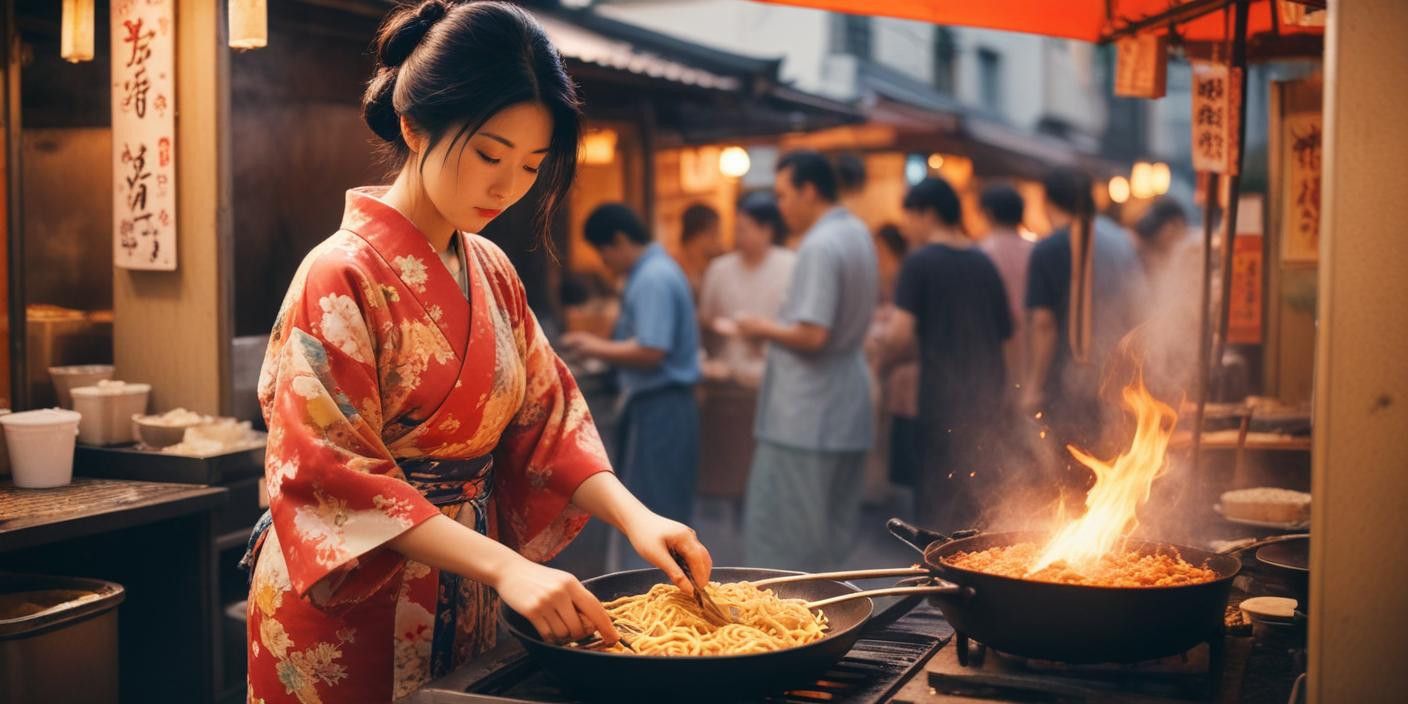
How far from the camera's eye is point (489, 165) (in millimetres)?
2703

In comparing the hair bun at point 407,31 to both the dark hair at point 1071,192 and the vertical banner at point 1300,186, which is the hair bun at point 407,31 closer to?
the dark hair at point 1071,192

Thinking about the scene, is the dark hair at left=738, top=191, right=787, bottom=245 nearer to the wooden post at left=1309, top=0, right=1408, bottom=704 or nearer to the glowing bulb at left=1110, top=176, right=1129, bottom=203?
the wooden post at left=1309, top=0, right=1408, bottom=704

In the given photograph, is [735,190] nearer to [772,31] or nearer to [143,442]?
[772,31]

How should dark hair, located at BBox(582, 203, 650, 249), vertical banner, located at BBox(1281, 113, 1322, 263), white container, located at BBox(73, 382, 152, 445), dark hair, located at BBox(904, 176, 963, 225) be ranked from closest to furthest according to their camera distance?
white container, located at BBox(73, 382, 152, 445), vertical banner, located at BBox(1281, 113, 1322, 263), dark hair, located at BBox(904, 176, 963, 225), dark hair, located at BBox(582, 203, 650, 249)

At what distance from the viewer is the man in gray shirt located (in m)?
7.71

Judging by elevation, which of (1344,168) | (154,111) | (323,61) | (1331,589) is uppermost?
(323,61)

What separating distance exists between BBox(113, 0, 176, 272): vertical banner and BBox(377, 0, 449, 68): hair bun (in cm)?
281

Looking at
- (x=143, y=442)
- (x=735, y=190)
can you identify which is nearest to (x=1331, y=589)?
(x=143, y=442)

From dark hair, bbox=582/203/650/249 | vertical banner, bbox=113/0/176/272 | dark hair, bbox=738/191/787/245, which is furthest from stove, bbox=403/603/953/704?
dark hair, bbox=738/191/787/245

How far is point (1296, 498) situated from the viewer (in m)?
4.48

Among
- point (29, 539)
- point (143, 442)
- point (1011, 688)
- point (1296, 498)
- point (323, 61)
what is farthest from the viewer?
point (323, 61)

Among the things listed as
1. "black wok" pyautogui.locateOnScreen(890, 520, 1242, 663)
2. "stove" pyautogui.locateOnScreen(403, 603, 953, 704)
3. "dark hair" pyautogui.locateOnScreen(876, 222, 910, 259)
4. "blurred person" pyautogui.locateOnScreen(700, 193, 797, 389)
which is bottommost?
"stove" pyautogui.locateOnScreen(403, 603, 953, 704)

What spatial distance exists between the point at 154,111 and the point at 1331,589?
5.03 m

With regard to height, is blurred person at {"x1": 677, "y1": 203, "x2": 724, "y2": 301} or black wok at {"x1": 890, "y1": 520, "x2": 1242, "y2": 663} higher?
blurred person at {"x1": 677, "y1": 203, "x2": 724, "y2": 301}
